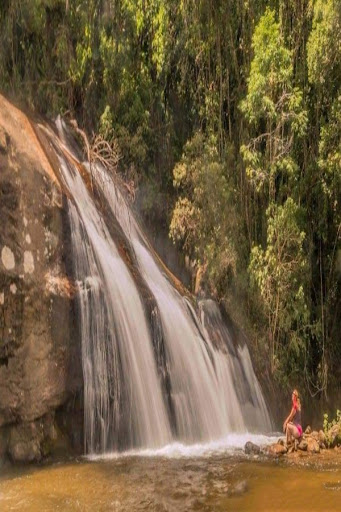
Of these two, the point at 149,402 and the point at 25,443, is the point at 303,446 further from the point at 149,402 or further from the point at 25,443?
the point at 25,443

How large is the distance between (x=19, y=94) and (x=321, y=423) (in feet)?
20.7

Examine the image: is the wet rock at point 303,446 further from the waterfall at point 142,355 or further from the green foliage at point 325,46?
the green foliage at point 325,46

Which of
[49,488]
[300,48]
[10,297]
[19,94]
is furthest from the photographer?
[19,94]

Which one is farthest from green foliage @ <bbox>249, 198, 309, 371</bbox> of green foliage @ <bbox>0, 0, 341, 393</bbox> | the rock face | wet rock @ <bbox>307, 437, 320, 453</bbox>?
the rock face

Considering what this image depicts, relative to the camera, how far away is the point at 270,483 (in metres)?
6.80

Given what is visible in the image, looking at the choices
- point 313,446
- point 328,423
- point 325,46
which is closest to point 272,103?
point 325,46

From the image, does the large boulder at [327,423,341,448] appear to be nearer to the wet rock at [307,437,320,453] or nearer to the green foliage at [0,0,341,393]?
the wet rock at [307,437,320,453]

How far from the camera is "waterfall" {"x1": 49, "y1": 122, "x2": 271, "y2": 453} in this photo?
8.25 meters

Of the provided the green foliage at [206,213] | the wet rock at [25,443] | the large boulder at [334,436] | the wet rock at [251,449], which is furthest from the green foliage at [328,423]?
the wet rock at [25,443]

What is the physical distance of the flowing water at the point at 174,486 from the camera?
6.12 m

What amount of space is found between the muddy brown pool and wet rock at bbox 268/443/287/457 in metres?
0.30

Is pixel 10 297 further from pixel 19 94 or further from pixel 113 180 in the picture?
pixel 19 94

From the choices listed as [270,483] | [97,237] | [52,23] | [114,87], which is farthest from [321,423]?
[52,23]

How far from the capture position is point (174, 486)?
667 centimetres
